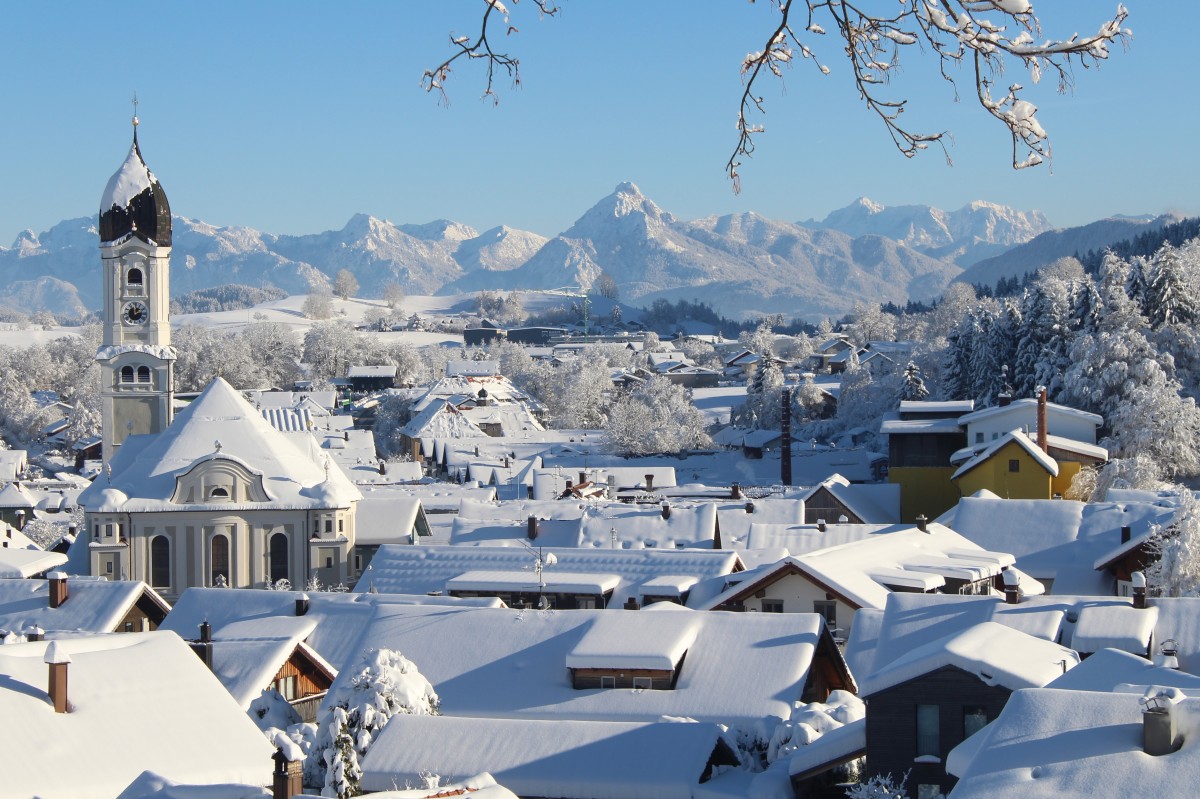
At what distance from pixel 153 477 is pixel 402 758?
31212 millimetres

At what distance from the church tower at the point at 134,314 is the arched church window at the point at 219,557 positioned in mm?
10096

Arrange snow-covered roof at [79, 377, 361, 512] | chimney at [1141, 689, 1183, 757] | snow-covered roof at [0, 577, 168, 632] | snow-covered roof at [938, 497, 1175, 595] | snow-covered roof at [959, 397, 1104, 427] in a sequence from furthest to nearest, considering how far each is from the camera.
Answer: snow-covered roof at [959, 397, 1104, 427] → snow-covered roof at [79, 377, 361, 512] → snow-covered roof at [938, 497, 1175, 595] → snow-covered roof at [0, 577, 168, 632] → chimney at [1141, 689, 1183, 757]

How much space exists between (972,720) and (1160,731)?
5457 mm

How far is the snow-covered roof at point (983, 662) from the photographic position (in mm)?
17250

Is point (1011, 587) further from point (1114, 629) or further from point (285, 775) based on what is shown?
point (285, 775)

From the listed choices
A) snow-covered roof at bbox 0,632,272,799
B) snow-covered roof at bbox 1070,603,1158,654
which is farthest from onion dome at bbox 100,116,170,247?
snow-covered roof at bbox 1070,603,1158,654

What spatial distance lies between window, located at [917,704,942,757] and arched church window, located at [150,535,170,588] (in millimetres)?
32262

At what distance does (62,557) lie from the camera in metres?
44.0

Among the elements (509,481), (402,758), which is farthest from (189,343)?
(402,758)

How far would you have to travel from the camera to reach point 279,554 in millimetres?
46688

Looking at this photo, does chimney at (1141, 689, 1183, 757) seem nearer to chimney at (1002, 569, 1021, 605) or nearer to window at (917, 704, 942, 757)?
window at (917, 704, 942, 757)

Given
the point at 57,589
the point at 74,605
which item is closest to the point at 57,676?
the point at 74,605

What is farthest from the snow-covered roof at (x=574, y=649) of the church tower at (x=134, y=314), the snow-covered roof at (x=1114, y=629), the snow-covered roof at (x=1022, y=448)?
the church tower at (x=134, y=314)

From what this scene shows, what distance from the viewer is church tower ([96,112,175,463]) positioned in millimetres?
54844
